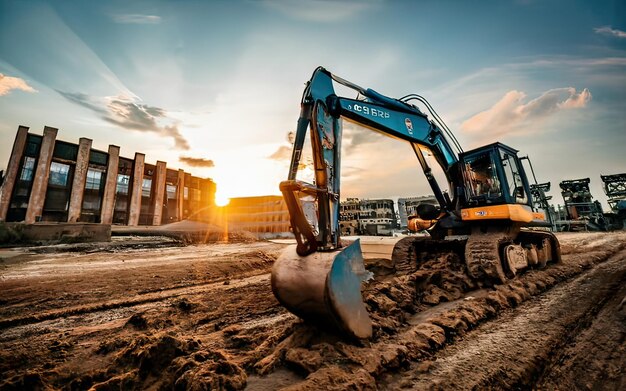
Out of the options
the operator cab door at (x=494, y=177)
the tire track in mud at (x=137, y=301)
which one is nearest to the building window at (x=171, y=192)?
the tire track in mud at (x=137, y=301)

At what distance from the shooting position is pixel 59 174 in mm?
22031

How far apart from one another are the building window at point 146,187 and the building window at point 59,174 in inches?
227

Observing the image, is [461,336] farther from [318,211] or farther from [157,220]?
[157,220]

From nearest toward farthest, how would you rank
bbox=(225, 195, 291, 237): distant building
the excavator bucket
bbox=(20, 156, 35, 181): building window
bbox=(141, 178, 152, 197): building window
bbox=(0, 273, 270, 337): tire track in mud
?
the excavator bucket < bbox=(0, 273, 270, 337): tire track in mud < bbox=(20, 156, 35, 181): building window < bbox=(225, 195, 291, 237): distant building < bbox=(141, 178, 152, 197): building window

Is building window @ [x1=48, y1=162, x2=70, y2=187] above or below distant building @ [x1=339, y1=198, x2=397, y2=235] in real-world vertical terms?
above

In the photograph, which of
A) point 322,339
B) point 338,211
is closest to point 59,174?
point 338,211

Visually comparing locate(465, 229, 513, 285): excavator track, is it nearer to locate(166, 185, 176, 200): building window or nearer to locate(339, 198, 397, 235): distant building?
locate(339, 198, 397, 235): distant building

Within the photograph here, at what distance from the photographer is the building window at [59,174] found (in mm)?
21594

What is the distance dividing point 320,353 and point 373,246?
26.3 feet

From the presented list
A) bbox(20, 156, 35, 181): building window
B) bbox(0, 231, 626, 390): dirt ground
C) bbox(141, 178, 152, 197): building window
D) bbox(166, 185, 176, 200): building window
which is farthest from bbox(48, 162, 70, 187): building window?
bbox(0, 231, 626, 390): dirt ground

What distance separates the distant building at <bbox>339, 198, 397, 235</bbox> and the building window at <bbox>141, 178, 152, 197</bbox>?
68.8ft

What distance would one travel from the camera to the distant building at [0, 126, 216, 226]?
20047 millimetres

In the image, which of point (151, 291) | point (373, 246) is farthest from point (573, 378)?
point (373, 246)

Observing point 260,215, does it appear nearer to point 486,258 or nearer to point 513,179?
point 513,179
